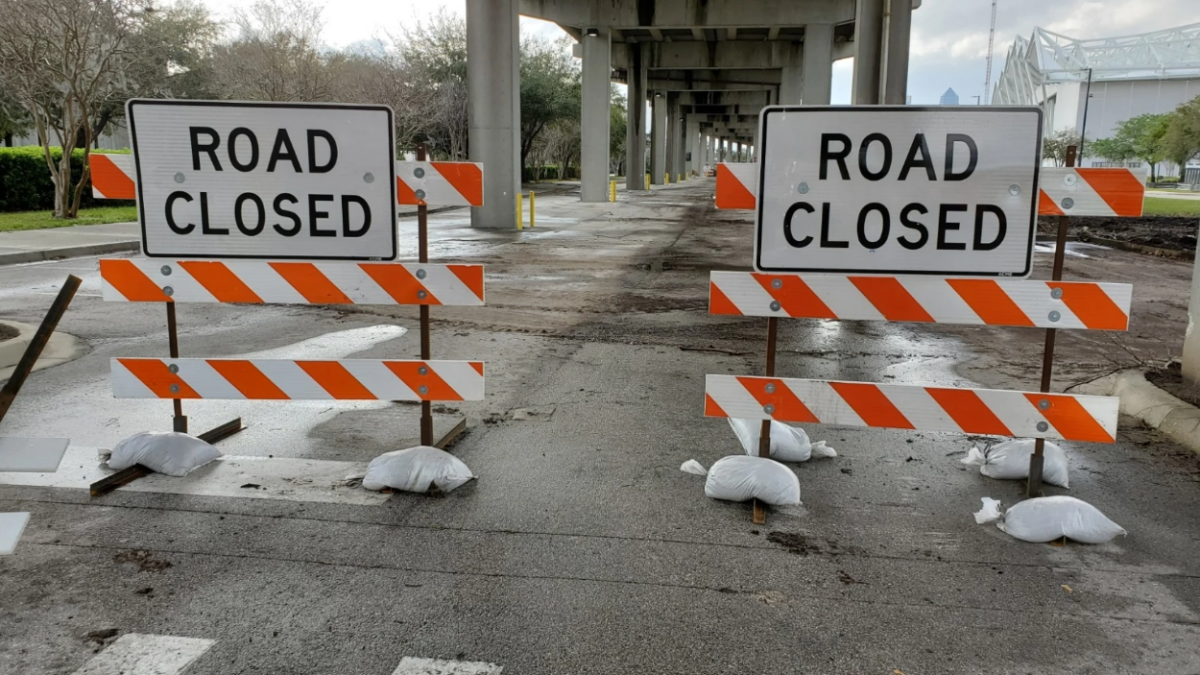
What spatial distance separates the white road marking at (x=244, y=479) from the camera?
4.84m

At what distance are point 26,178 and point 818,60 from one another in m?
32.3

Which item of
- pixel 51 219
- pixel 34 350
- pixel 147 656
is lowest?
pixel 147 656

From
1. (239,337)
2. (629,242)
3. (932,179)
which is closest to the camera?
(932,179)

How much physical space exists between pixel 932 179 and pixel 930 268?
472 millimetres

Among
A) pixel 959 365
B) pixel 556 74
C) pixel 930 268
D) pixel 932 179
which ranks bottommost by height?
pixel 959 365

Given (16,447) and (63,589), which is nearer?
(16,447)

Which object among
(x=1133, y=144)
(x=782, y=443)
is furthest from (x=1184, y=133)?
(x=782, y=443)

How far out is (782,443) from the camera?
5.41 meters

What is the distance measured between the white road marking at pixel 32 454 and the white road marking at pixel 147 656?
87cm

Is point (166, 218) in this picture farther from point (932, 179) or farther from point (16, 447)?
point (932, 179)

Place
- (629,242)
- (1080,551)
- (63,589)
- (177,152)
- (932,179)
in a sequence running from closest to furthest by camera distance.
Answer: (63,589)
(1080,551)
(932,179)
(177,152)
(629,242)

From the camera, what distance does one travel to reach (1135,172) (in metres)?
4.46

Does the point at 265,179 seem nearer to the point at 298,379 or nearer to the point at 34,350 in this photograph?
the point at 298,379

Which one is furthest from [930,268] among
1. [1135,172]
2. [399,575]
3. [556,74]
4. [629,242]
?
[556,74]
